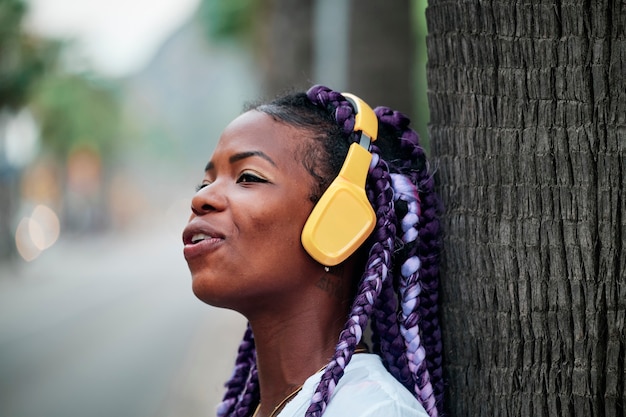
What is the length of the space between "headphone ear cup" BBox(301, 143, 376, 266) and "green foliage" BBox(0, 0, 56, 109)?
20.8 meters

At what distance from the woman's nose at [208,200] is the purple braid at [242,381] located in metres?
0.58

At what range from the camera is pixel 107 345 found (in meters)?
11.9

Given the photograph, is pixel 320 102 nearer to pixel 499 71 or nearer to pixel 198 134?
pixel 499 71

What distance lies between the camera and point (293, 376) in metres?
2.46

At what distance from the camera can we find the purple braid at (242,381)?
2795 mm

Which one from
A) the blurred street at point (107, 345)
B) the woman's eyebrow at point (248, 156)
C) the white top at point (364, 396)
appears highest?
the woman's eyebrow at point (248, 156)

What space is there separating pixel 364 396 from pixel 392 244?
47 centimetres

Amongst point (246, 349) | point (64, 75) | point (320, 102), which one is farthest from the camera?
point (64, 75)

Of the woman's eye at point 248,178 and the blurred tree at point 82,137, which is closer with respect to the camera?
the woman's eye at point 248,178

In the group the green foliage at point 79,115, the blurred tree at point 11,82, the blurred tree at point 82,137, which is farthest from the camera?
the blurred tree at point 82,137

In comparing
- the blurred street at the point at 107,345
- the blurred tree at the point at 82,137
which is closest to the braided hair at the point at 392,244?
the blurred street at the point at 107,345

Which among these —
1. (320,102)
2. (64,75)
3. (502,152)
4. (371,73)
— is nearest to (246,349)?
(320,102)

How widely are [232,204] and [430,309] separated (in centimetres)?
70

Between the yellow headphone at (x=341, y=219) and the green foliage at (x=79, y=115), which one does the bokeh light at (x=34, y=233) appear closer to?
the green foliage at (x=79, y=115)
